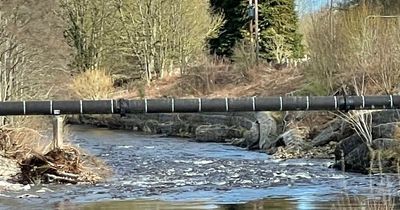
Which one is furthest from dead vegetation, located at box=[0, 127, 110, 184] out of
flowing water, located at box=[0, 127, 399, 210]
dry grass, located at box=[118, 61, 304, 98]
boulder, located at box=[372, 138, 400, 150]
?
dry grass, located at box=[118, 61, 304, 98]

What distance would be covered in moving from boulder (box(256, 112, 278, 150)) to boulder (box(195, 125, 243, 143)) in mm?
3651

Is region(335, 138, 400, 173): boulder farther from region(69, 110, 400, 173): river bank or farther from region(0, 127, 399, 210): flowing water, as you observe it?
region(0, 127, 399, 210): flowing water

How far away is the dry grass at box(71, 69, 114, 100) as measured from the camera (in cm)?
4597

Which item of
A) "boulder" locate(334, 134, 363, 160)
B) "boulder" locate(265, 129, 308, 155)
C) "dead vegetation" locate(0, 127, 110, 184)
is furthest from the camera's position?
"boulder" locate(265, 129, 308, 155)

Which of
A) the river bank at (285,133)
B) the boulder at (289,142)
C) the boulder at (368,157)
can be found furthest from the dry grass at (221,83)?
the boulder at (368,157)

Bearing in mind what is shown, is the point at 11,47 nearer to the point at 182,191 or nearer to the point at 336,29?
the point at 182,191

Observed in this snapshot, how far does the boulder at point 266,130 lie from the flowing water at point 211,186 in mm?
2346

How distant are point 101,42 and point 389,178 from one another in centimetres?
3723

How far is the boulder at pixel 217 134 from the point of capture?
35.9m

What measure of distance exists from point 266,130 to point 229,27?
22019mm

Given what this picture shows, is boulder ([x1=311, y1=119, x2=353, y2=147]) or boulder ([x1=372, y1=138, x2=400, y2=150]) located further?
boulder ([x1=311, y1=119, x2=353, y2=147])

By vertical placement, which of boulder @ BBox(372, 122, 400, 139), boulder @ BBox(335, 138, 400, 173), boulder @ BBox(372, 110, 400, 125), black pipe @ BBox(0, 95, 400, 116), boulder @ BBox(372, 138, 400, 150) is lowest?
boulder @ BBox(335, 138, 400, 173)

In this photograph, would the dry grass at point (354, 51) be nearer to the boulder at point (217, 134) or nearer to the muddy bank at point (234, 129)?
the muddy bank at point (234, 129)

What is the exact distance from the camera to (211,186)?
18.9m
